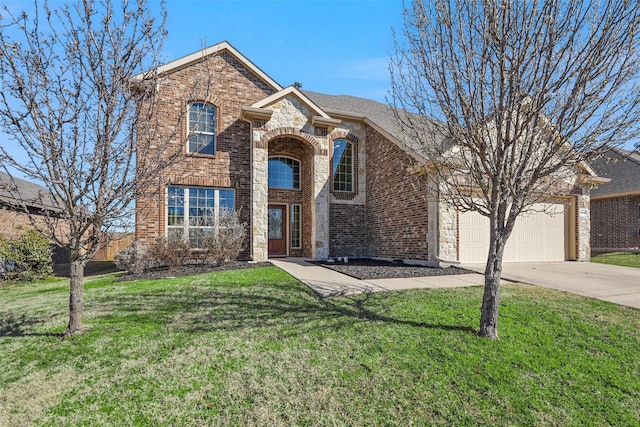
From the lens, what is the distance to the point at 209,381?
3.54 meters

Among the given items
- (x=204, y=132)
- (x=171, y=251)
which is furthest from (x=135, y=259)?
(x=204, y=132)

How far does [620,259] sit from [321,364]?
15586mm

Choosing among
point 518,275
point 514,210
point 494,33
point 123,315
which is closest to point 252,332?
point 123,315

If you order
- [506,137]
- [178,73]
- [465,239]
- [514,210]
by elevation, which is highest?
[178,73]

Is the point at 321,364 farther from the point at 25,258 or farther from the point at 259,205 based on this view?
the point at 25,258

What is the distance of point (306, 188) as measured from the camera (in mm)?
13484

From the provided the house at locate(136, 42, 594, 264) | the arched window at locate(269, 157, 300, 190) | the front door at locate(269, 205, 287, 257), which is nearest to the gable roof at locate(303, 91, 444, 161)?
the house at locate(136, 42, 594, 264)

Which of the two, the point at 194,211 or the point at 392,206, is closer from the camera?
the point at 194,211

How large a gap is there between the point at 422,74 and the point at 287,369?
4546 millimetres

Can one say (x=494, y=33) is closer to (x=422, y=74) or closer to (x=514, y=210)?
(x=422, y=74)

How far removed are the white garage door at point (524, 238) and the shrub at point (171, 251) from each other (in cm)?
872

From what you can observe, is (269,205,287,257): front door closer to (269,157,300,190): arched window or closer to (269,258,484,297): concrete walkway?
(269,157,300,190): arched window

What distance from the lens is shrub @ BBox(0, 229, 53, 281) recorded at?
10867mm

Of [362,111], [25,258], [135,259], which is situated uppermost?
[362,111]
